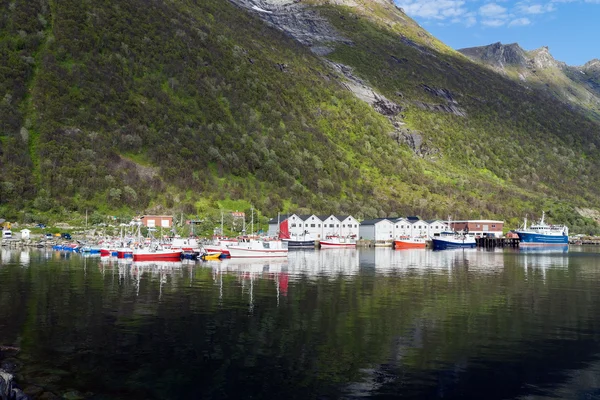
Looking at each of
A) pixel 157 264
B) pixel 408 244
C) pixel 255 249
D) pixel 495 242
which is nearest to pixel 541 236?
pixel 495 242

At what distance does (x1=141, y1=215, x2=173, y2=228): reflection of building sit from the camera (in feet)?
518

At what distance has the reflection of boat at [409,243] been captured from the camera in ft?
573

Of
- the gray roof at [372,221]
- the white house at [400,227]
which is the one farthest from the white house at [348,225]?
the white house at [400,227]

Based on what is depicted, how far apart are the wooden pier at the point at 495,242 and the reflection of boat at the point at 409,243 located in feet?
85.4

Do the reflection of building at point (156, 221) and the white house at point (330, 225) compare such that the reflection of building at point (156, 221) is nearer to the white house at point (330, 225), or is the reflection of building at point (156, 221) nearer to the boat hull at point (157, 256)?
the boat hull at point (157, 256)

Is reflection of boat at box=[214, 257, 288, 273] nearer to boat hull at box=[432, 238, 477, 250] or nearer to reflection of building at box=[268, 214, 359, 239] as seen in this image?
reflection of building at box=[268, 214, 359, 239]

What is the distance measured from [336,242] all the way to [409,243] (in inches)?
933

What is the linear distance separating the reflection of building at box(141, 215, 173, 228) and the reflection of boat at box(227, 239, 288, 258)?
1952 inches

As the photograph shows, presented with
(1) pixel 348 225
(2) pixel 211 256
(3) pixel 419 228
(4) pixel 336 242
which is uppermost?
(1) pixel 348 225

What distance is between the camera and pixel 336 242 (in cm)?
17300

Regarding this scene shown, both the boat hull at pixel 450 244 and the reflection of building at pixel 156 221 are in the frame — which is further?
the boat hull at pixel 450 244

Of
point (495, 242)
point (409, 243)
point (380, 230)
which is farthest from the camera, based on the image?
point (495, 242)

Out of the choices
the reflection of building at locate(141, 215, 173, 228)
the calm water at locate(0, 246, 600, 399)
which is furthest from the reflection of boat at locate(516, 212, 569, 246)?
the calm water at locate(0, 246, 600, 399)

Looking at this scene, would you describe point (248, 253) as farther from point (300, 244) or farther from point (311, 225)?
point (311, 225)
